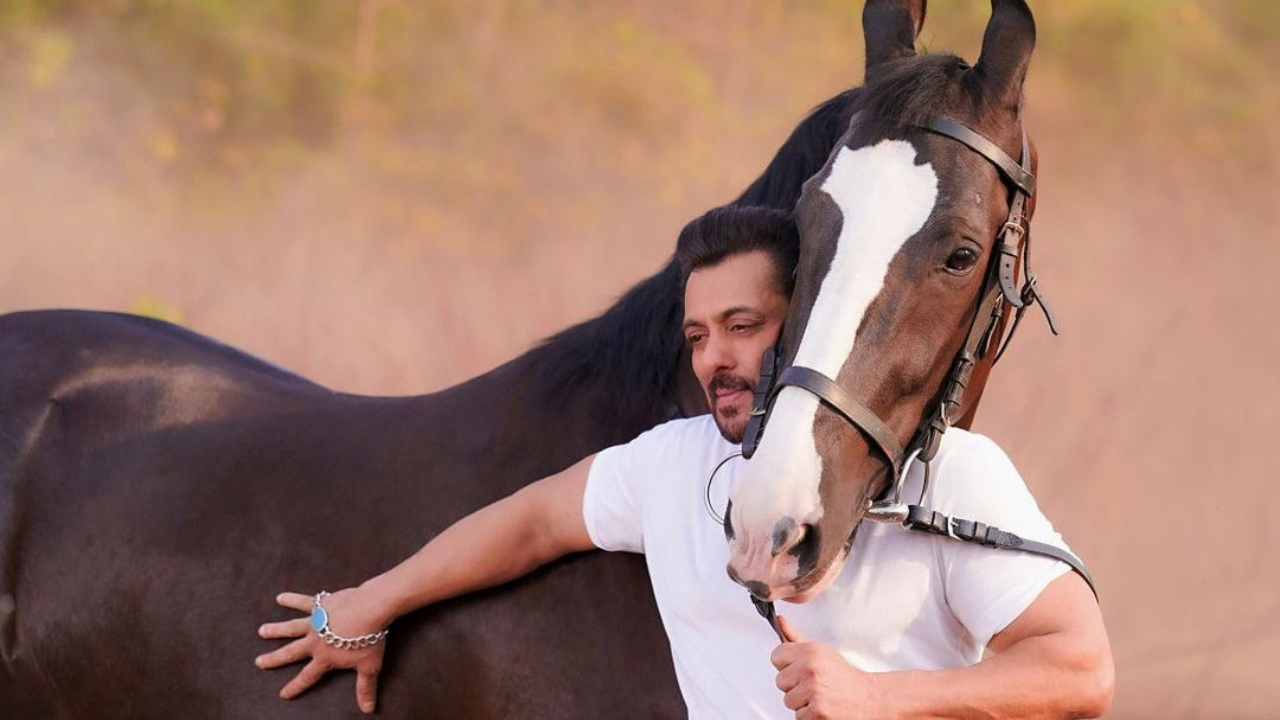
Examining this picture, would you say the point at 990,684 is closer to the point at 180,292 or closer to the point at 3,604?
the point at 3,604

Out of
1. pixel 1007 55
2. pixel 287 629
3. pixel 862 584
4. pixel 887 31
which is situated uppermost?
pixel 887 31

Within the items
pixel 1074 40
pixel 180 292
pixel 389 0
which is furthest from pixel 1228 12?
pixel 180 292

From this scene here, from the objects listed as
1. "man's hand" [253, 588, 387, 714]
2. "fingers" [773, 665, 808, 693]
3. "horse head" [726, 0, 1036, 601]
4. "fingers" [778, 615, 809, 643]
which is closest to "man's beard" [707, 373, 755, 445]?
"horse head" [726, 0, 1036, 601]

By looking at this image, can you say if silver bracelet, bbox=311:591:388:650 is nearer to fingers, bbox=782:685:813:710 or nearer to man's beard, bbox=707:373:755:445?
man's beard, bbox=707:373:755:445

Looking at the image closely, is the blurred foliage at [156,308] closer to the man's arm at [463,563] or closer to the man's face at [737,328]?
the man's arm at [463,563]

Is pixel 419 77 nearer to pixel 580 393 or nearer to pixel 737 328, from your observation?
pixel 580 393

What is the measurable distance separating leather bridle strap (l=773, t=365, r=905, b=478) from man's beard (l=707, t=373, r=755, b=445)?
10.3 inches

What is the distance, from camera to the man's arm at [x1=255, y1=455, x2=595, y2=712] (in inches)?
108

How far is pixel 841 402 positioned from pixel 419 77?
1018 centimetres

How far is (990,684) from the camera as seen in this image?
2018 mm

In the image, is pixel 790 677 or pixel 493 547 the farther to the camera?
pixel 493 547

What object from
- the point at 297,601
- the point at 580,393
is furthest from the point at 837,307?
the point at 297,601

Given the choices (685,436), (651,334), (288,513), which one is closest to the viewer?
(685,436)

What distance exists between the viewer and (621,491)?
8.62 feet
